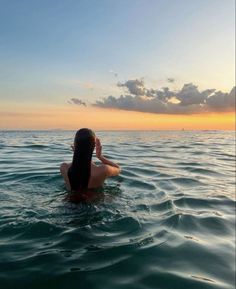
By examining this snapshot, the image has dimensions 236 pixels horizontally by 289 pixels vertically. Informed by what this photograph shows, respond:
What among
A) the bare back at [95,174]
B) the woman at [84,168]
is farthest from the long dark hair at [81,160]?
the bare back at [95,174]

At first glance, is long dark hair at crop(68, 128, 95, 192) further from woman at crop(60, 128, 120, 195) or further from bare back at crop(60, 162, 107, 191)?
bare back at crop(60, 162, 107, 191)

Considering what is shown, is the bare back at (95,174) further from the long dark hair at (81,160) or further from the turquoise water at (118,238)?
the turquoise water at (118,238)

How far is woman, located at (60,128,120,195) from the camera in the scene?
7.46m

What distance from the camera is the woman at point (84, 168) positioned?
746cm

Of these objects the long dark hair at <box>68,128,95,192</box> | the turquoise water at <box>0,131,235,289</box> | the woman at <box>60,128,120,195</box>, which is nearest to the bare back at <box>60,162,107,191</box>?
the woman at <box>60,128,120,195</box>

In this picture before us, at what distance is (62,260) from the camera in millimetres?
5262

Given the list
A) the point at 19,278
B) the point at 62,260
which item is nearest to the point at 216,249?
the point at 62,260

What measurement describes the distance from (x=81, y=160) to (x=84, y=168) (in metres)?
0.26

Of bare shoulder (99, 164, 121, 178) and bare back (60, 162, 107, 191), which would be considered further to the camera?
bare shoulder (99, 164, 121, 178)

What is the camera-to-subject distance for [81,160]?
7.63 metres

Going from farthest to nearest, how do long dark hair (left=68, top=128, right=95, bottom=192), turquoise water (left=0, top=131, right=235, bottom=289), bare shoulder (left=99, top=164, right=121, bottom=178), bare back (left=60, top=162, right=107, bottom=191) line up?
1. bare shoulder (left=99, top=164, right=121, bottom=178)
2. bare back (left=60, top=162, right=107, bottom=191)
3. long dark hair (left=68, top=128, right=95, bottom=192)
4. turquoise water (left=0, top=131, right=235, bottom=289)

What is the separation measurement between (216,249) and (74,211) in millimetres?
2891

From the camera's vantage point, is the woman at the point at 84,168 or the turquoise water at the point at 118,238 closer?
the turquoise water at the point at 118,238

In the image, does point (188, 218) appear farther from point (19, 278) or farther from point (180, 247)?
point (19, 278)
